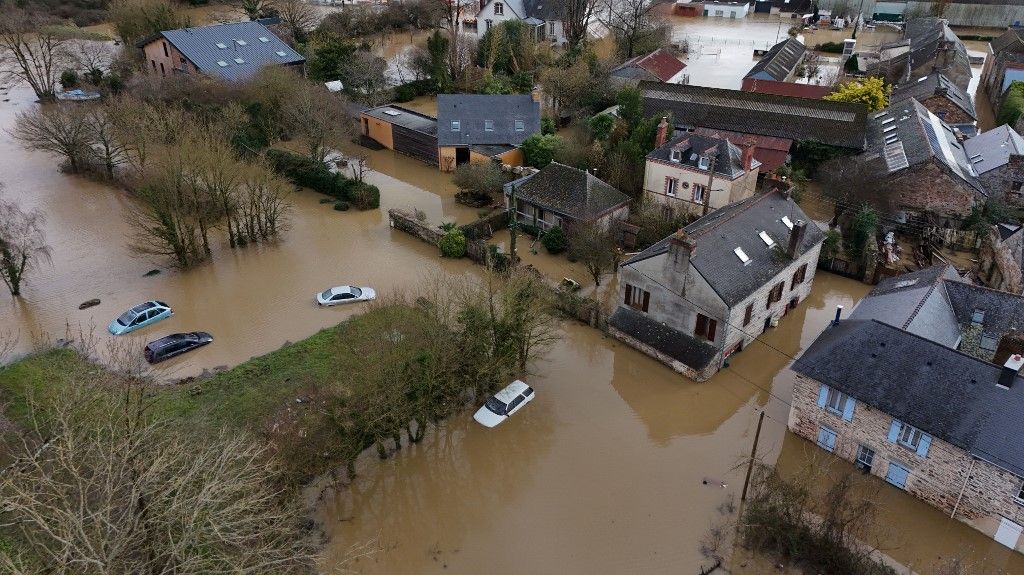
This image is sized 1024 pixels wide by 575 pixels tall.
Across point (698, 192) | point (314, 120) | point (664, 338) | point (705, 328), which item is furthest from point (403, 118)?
point (705, 328)

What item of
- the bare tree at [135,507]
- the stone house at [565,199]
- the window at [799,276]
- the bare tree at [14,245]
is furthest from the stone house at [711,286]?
the bare tree at [14,245]

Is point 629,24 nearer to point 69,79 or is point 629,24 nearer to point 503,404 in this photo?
point 69,79

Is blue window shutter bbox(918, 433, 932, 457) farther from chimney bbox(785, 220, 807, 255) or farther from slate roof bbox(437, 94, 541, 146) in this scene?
slate roof bbox(437, 94, 541, 146)

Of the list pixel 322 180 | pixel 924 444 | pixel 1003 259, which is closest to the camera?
pixel 924 444

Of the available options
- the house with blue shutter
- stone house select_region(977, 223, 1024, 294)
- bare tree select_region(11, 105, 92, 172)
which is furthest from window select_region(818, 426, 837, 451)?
bare tree select_region(11, 105, 92, 172)

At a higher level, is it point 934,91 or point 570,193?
point 934,91

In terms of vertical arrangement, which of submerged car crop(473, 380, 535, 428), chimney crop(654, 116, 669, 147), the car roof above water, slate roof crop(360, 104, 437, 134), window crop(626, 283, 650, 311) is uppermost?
chimney crop(654, 116, 669, 147)
